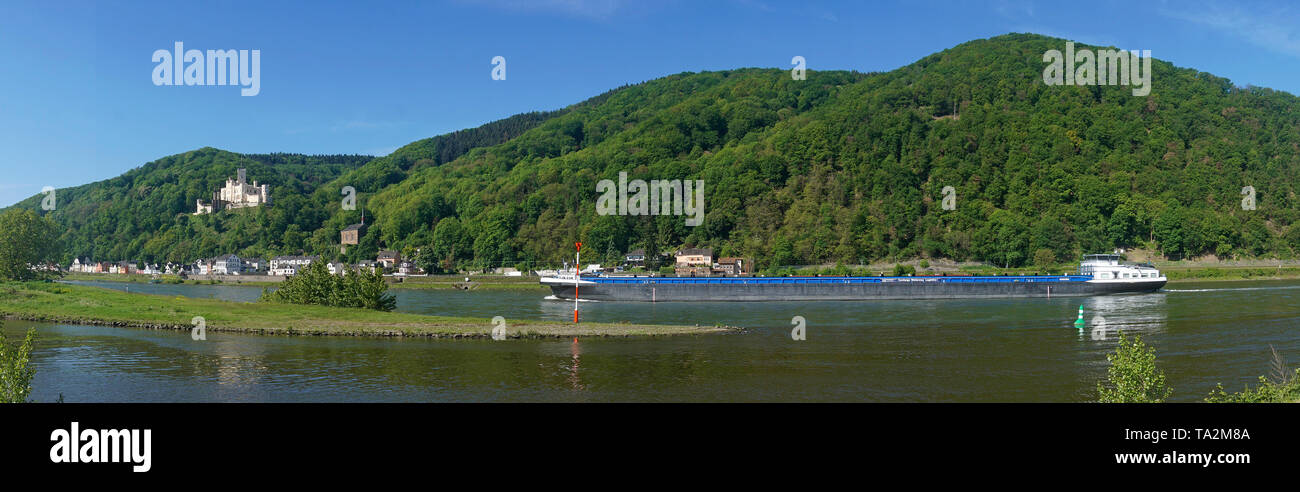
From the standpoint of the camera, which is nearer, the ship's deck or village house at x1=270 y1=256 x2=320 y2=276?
the ship's deck

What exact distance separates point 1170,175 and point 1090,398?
6046 inches

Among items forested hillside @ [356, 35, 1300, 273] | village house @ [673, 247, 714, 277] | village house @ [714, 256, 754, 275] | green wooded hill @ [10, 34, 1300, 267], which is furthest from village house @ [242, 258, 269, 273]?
village house @ [714, 256, 754, 275]

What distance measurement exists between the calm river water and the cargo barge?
21.9 m

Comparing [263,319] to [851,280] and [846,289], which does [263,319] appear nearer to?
[846,289]

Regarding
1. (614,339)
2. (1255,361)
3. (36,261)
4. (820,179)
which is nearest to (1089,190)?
(820,179)

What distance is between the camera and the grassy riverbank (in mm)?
39281

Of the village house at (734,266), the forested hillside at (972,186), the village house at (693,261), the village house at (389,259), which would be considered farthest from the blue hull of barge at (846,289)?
the village house at (389,259)

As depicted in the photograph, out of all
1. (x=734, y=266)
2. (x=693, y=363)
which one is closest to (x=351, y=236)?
(x=734, y=266)

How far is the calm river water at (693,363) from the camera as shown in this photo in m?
24.2

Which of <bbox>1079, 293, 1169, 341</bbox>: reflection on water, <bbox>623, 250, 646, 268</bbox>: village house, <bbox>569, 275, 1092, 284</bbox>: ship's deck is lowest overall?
<bbox>1079, 293, 1169, 341</bbox>: reflection on water

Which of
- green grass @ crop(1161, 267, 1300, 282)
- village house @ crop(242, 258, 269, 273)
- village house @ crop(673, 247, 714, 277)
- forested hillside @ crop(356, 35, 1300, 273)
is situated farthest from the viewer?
village house @ crop(242, 258, 269, 273)

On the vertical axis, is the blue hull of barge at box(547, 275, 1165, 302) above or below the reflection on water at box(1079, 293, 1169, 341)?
above

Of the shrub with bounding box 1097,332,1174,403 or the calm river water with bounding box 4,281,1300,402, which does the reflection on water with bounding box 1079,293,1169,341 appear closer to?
the calm river water with bounding box 4,281,1300,402
